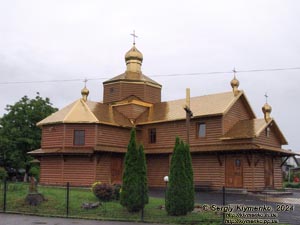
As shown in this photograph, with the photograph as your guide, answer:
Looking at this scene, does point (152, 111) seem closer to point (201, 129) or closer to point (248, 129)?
point (201, 129)

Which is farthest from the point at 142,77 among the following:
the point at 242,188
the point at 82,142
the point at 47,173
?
the point at 242,188

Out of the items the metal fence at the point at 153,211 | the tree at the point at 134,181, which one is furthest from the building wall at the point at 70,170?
the tree at the point at 134,181

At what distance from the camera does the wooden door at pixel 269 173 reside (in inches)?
1094

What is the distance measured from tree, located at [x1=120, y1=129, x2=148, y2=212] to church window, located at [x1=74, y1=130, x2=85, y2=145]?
12.1m

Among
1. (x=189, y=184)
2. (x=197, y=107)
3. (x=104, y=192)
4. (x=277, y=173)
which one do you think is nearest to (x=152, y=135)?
(x=197, y=107)

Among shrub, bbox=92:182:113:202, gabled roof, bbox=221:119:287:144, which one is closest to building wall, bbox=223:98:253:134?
gabled roof, bbox=221:119:287:144

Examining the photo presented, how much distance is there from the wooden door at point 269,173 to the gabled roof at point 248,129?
2.13m

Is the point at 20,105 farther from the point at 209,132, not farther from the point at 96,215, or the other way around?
the point at 96,215

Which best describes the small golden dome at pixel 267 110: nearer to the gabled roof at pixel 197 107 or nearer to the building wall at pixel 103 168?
the gabled roof at pixel 197 107

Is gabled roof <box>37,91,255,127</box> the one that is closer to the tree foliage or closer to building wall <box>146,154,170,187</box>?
building wall <box>146,154,170,187</box>

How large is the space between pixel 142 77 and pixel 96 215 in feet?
62.1

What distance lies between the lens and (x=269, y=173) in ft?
92.6

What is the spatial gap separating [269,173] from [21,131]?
2360cm

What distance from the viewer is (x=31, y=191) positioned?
760 inches
